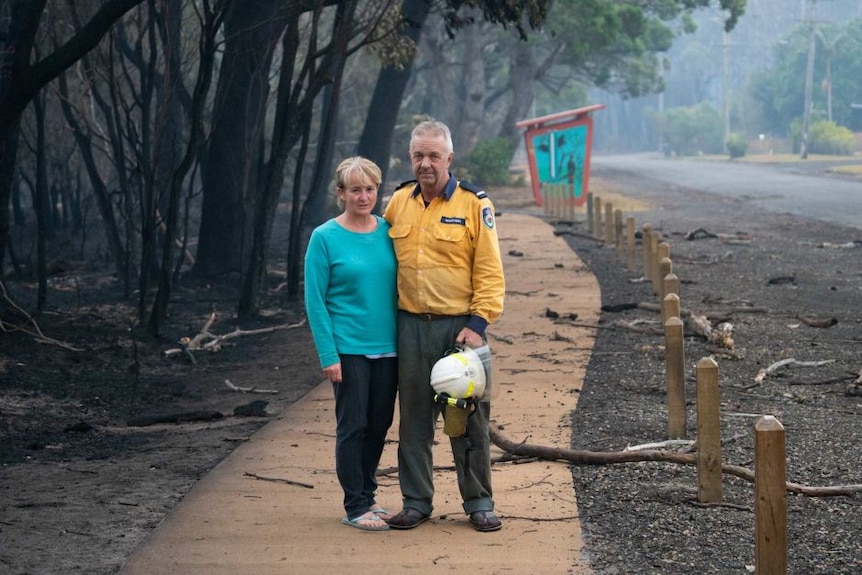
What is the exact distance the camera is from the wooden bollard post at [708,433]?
7.16 metres

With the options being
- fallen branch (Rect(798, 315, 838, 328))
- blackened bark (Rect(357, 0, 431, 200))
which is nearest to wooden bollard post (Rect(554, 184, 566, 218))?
blackened bark (Rect(357, 0, 431, 200))

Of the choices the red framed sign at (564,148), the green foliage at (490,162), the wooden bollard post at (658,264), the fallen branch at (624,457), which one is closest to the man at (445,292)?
the fallen branch at (624,457)

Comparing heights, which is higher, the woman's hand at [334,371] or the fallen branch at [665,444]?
the woman's hand at [334,371]

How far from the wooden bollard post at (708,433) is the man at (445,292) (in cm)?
116

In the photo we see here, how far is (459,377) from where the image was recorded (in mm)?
6438

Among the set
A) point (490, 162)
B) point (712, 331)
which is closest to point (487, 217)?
point (712, 331)

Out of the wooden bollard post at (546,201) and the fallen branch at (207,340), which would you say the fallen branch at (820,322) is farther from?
the wooden bollard post at (546,201)

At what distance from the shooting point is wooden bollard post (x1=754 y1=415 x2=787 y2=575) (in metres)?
5.40

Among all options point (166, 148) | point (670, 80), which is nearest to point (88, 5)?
point (166, 148)

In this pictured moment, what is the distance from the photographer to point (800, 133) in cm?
7975

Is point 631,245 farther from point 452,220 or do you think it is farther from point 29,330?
point 452,220

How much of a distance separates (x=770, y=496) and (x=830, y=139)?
234 feet

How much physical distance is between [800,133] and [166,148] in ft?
207

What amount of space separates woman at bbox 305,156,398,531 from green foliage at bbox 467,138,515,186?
40.4m
